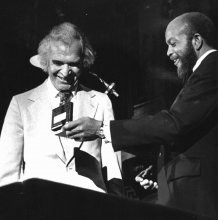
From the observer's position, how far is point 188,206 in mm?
1998

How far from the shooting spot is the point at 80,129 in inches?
74.7

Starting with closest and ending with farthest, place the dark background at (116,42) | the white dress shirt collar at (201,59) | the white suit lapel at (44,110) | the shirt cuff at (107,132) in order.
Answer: the shirt cuff at (107,132)
the white dress shirt collar at (201,59)
the white suit lapel at (44,110)
the dark background at (116,42)

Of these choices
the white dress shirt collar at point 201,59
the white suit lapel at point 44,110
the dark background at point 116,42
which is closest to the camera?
the white dress shirt collar at point 201,59

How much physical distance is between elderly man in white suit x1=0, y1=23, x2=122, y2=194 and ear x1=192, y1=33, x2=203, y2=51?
0.50m

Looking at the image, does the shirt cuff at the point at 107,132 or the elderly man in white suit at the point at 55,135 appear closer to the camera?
the shirt cuff at the point at 107,132

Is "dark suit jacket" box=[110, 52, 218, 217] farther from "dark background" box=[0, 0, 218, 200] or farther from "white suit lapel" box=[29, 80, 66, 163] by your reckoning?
"dark background" box=[0, 0, 218, 200]

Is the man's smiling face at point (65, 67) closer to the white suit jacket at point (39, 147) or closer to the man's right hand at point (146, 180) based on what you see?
the white suit jacket at point (39, 147)

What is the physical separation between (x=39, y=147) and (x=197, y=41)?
846 mm

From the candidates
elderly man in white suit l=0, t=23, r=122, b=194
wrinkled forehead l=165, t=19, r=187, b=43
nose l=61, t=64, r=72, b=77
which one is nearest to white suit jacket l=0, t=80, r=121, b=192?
elderly man in white suit l=0, t=23, r=122, b=194

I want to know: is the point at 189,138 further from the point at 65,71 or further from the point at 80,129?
the point at 65,71

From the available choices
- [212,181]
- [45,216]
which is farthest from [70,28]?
[45,216]

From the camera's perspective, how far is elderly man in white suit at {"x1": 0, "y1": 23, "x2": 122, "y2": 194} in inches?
88.4

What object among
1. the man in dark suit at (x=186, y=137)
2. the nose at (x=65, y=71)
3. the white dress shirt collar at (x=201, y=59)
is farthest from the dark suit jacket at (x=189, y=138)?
the nose at (x=65, y=71)

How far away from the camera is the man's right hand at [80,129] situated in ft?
6.15
